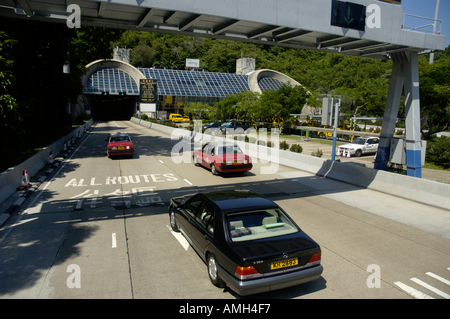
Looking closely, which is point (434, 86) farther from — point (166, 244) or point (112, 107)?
point (112, 107)

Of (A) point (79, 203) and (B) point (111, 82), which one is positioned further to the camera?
(B) point (111, 82)

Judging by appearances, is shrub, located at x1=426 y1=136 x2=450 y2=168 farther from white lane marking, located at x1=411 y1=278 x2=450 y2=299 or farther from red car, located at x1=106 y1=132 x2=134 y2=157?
red car, located at x1=106 y1=132 x2=134 y2=157

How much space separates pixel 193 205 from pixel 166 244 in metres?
1.21

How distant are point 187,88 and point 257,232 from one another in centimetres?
7225

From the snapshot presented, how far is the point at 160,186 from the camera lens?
1298 centimetres

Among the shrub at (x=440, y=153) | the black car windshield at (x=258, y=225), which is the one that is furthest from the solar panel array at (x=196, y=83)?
the black car windshield at (x=258, y=225)

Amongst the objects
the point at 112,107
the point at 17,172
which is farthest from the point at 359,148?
the point at 112,107

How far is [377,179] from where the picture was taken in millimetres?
12641

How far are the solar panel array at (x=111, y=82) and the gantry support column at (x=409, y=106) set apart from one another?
2603 inches

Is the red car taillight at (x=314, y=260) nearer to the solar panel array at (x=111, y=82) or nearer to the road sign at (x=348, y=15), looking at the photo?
the road sign at (x=348, y=15)

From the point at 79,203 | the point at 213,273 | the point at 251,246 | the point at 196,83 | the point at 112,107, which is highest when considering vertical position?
the point at 196,83

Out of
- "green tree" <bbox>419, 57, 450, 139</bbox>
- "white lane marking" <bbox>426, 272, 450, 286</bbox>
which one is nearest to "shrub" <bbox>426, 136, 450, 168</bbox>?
"green tree" <bbox>419, 57, 450, 139</bbox>

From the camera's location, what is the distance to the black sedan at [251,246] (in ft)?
15.4
